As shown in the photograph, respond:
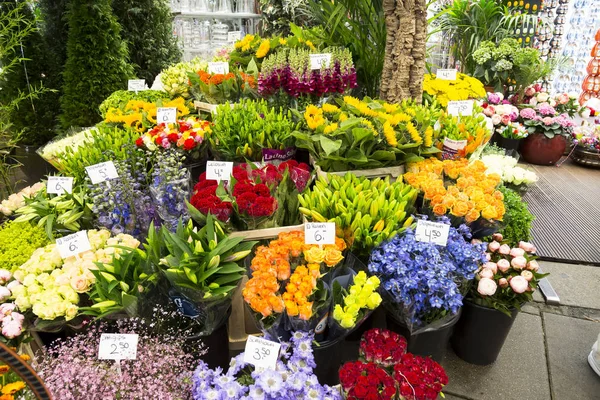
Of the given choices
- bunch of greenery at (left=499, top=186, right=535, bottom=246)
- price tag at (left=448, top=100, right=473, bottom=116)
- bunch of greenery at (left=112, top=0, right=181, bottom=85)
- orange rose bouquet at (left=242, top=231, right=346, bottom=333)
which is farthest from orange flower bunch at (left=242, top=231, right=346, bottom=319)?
bunch of greenery at (left=112, top=0, right=181, bottom=85)

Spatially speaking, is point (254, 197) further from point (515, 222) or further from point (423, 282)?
point (515, 222)

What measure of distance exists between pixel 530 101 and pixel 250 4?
499 cm

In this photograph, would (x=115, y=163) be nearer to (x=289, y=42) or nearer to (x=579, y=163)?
(x=289, y=42)

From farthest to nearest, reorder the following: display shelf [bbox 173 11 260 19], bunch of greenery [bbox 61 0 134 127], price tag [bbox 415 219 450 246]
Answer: display shelf [bbox 173 11 260 19] < bunch of greenery [bbox 61 0 134 127] < price tag [bbox 415 219 450 246]

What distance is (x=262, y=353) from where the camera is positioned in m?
1.38

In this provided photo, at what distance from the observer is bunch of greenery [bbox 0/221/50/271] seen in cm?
191

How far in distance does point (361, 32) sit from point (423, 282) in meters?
2.17

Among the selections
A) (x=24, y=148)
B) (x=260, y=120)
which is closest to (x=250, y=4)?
(x=24, y=148)

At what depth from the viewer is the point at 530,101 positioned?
500cm

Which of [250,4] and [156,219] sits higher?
[250,4]

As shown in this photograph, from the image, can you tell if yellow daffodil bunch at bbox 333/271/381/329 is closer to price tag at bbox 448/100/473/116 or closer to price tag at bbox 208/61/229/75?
price tag at bbox 448/100/473/116

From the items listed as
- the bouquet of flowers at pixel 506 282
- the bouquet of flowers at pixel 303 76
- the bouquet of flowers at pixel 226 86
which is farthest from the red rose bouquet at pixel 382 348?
the bouquet of flowers at pixel 226 86

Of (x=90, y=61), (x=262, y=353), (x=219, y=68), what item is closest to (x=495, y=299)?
(x=262, y=353)

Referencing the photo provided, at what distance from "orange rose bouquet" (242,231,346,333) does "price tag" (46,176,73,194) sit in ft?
3.99
